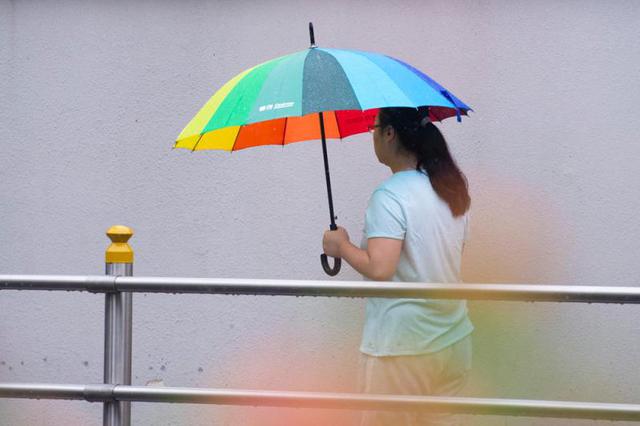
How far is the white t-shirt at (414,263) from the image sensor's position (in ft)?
10.6

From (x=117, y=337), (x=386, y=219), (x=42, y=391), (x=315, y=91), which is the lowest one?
(x=42, y=391)

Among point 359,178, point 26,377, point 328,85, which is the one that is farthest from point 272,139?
point 26,377

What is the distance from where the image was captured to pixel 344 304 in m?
5.15

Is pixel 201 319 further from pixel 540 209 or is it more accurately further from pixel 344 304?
pixel 540 209

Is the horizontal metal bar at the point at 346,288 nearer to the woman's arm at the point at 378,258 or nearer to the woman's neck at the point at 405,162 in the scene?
the woman's arm at the point at 378,258

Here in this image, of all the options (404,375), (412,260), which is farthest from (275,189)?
(404,375)

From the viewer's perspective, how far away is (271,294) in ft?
9.47

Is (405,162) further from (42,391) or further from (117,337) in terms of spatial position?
(42,391)

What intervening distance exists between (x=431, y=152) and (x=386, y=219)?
0.33 m

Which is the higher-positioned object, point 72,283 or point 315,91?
point 315,91

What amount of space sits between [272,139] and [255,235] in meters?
1.32

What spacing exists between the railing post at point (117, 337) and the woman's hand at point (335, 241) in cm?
73

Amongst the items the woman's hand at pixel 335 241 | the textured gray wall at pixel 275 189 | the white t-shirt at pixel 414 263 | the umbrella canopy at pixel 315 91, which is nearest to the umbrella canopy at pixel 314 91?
the umbrella canopy at pixel 315 91

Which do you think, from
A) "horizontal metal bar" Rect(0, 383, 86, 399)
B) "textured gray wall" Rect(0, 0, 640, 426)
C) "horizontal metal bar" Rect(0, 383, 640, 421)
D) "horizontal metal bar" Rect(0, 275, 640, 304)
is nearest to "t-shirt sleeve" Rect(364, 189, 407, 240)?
"horizontal metal bar" Rect(0, 275, 640, 304)
